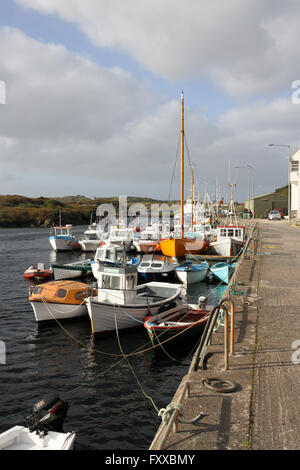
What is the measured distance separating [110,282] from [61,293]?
10.1ft

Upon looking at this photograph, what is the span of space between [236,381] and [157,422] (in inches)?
183

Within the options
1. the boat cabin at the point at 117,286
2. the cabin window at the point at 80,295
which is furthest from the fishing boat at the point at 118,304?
the cabin window at the point at 80,295

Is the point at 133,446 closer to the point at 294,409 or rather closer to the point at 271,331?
the point at 271,331

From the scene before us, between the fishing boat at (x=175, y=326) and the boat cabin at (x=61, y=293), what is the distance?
15.8 ft

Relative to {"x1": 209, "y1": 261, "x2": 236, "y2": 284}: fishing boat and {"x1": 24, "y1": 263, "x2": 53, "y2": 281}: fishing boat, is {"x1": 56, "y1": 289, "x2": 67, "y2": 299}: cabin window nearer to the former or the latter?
{"x1": 24, "y1": 263, "x2": 53, "y2": 281}: fishing boat

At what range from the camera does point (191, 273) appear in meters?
28.2

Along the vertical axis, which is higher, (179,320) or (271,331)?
(271,331)

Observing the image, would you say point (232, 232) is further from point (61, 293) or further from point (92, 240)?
point (92, 240)

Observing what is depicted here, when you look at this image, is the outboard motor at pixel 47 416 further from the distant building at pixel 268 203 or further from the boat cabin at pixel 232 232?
the distant building at pixel 268 203

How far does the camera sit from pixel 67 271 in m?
30.2

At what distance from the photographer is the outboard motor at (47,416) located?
7.78 meters

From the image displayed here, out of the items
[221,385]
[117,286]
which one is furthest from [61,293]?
[221,385]
